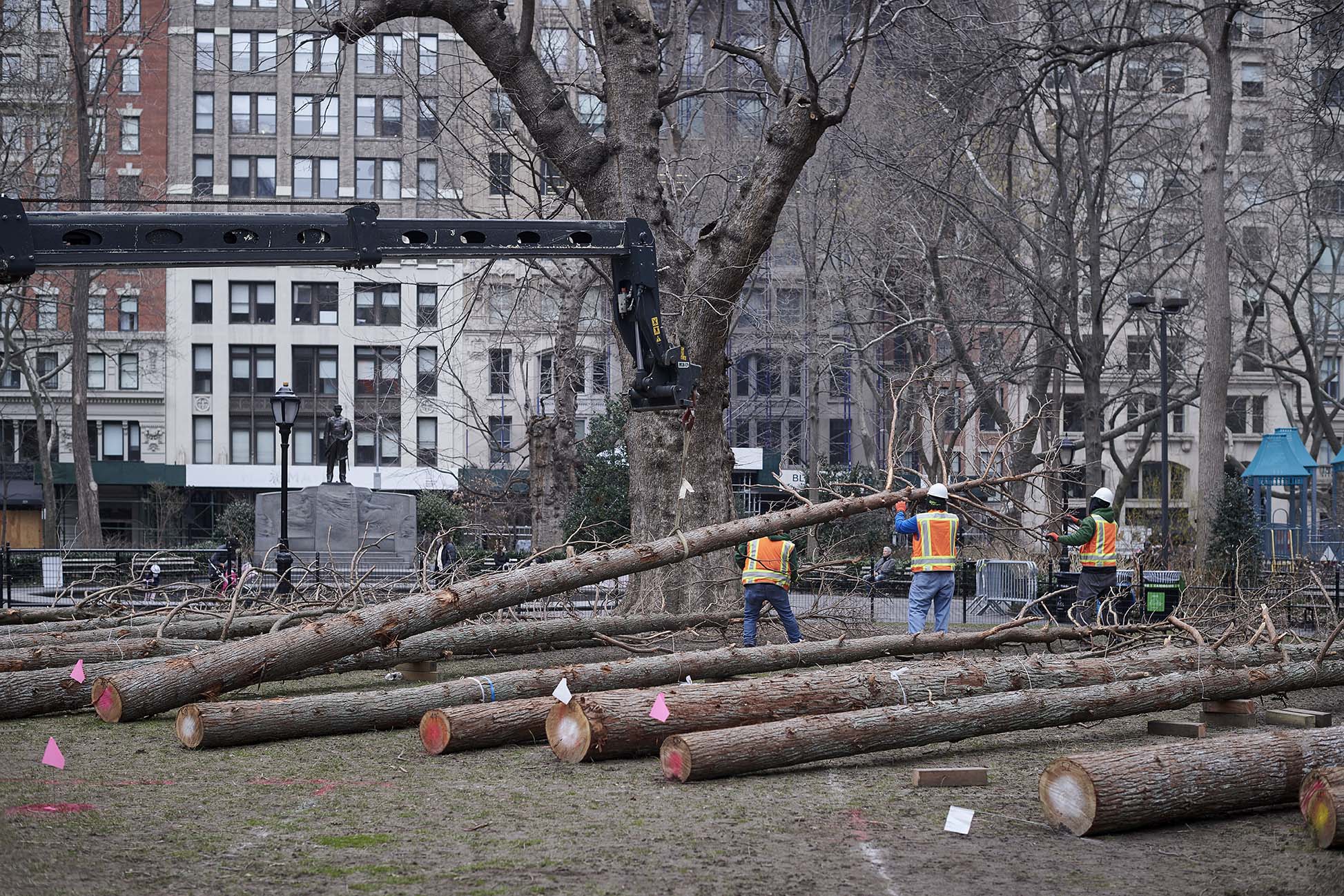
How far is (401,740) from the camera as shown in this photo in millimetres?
9625

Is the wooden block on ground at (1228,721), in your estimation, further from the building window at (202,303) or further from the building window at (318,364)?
the building window at (202,303)

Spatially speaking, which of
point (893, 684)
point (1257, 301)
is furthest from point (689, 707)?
point (1257, 301)

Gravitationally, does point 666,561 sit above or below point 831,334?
below

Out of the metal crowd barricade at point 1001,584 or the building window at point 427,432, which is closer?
the metal crowd barricade at point 1001,584

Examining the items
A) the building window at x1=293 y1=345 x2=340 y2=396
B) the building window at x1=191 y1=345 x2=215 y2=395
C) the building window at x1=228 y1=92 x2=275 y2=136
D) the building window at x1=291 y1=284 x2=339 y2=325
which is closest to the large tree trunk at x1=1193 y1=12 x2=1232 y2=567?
the building window at x1=291 y1=284 x2=339 y2=325

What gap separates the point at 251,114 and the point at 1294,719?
5058 cm

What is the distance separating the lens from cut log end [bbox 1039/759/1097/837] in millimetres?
6762

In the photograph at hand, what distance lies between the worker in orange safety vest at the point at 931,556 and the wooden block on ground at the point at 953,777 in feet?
19.5

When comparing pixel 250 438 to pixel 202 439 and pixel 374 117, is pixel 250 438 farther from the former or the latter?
pixel 374 117

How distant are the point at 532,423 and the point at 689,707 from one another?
1923cm

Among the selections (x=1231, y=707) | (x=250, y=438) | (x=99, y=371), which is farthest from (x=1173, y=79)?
(x=99, y=371)

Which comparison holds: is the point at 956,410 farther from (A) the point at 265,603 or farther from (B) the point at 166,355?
(B) the point at 166,355

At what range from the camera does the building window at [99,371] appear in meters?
53.5

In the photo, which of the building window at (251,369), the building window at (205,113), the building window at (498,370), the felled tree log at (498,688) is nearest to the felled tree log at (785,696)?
the felled tree log at (498,688)
